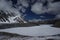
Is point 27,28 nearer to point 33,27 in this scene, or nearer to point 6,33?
point 33,27

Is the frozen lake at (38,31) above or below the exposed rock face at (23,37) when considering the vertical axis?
above

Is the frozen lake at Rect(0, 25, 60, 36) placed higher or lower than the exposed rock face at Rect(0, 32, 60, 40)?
higher

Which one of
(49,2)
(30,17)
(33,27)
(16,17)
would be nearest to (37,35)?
(33,27)

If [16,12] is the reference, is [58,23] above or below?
below

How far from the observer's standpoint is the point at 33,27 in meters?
2.11

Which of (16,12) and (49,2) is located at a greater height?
Answer: (49,2)

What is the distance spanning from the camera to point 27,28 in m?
2.11

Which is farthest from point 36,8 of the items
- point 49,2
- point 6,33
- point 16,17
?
point 6,33

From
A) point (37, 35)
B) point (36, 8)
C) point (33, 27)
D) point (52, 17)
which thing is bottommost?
point (37, 35)

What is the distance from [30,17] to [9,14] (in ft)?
1.14

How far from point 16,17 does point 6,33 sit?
1.01ft

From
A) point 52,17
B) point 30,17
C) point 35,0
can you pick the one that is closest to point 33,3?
point 35,0

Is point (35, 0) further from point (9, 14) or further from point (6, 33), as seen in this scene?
point (6, 33)

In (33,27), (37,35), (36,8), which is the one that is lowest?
(37,35)
